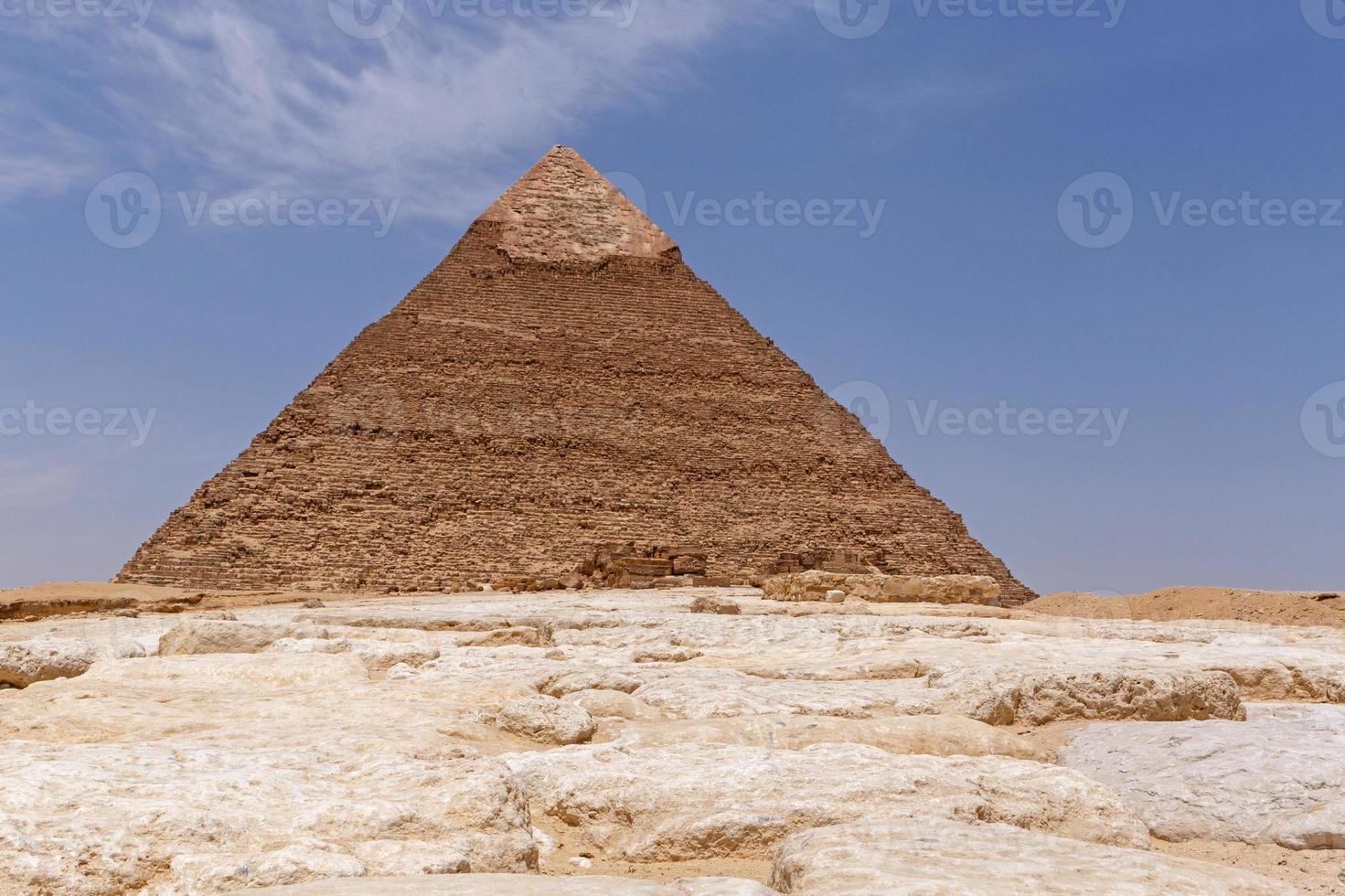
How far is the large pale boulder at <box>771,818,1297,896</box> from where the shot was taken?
145cm

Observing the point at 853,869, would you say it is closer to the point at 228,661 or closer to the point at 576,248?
the point at 228,661

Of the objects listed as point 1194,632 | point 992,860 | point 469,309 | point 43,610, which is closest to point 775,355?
point 469,309

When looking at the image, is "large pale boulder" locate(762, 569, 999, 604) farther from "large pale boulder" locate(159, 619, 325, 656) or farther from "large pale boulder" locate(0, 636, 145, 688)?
"large pale boulder" locate(0, 636, 145, 688)

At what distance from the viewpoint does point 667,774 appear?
2072 mm

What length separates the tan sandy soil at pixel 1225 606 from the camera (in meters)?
10.3

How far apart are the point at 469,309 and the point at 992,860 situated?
165ft

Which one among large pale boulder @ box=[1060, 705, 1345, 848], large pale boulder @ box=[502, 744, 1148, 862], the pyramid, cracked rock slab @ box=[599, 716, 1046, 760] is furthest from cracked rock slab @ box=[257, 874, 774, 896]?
the pyramid

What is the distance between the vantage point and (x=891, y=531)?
44.2m

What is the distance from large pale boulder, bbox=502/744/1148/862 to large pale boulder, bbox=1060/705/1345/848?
172 millimetres

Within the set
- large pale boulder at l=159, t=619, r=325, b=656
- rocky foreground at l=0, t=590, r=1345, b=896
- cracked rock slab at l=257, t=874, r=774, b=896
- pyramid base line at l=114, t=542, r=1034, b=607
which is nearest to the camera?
cracked rock slab at l=257, t=874, r=774, b=896

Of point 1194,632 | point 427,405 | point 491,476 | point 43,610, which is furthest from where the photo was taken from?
point 427,405

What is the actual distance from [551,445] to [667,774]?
44.7 meters

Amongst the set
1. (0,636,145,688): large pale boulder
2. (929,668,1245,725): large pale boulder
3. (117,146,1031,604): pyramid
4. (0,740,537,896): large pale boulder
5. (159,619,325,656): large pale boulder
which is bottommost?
(0,740,537,896): large pale boulder

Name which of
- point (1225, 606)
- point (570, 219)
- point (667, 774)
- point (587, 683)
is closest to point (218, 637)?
point (587, 683)
